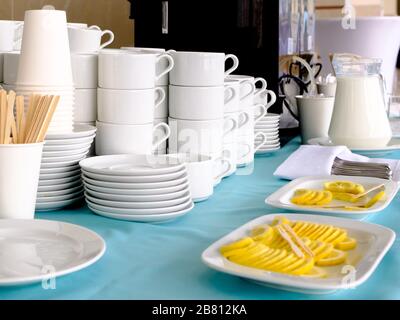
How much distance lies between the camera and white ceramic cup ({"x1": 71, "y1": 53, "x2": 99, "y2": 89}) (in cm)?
81

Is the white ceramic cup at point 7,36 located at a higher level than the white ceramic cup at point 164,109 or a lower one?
higher

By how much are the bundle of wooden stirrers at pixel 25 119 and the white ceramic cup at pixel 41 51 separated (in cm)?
10

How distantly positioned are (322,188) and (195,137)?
0.58 feet

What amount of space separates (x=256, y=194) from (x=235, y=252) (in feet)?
1.09

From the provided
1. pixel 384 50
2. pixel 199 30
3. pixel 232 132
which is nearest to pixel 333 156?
pixel 232 132

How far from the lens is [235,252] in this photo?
53 centimetres

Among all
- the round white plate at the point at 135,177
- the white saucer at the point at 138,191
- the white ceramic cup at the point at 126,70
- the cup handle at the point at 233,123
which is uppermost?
the white ceramic cup at the point at 126,70

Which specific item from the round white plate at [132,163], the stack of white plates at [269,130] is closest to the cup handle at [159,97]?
the round white plate at [132,163]

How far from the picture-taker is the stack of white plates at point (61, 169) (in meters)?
0.72

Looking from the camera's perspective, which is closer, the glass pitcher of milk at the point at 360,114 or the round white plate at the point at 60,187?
the round white plate at the point at 60,187

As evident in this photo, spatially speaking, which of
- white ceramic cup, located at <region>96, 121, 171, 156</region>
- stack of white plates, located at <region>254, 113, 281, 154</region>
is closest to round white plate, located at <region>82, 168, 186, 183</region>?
white ceramic cup, located at <region>96, 121, 171, 156</region>

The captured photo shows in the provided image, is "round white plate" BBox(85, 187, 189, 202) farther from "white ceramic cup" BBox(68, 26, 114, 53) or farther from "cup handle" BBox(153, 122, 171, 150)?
"white ceramic cup" BBox(68, 26, 114, 53)

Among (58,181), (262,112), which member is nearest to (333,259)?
(58,181)

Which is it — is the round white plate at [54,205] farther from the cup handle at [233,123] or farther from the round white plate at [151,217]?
the cup handle at [233,123]
